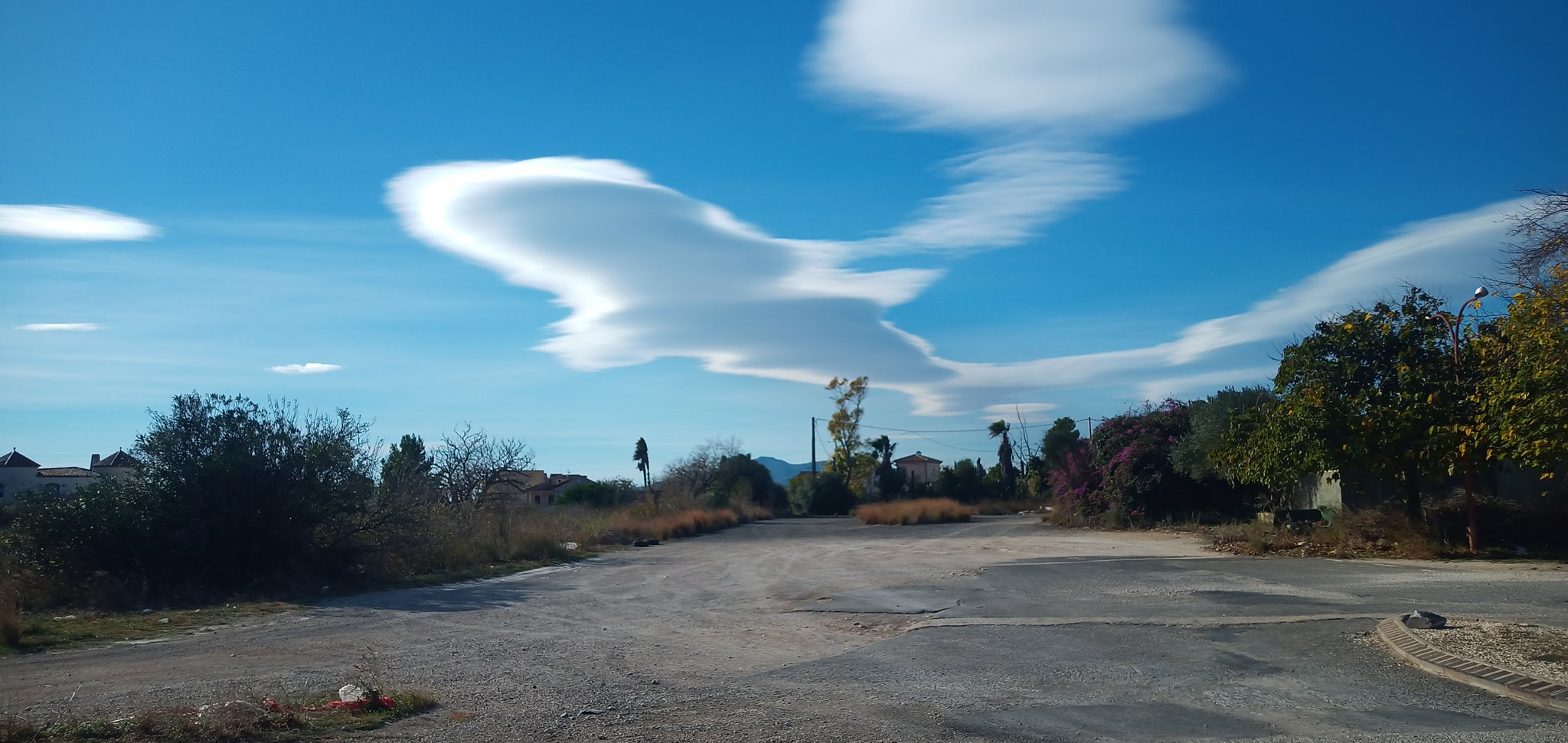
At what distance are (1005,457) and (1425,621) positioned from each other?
60.6 metres

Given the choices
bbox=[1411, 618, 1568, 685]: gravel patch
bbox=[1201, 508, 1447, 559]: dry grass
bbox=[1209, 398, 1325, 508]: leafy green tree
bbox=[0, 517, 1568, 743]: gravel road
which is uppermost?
bbox=[1209, 398, 1325, 508]: leafy green tree

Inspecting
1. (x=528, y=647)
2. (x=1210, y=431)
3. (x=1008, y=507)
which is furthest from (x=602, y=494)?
(x=528, y=647)

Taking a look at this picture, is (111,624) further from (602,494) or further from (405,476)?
(602,494)

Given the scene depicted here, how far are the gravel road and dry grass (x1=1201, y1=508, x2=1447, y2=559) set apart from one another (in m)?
1.25

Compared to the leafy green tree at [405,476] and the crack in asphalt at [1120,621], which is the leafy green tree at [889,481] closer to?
the leafy green tree at [405,476]

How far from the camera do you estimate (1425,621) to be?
1020 cm

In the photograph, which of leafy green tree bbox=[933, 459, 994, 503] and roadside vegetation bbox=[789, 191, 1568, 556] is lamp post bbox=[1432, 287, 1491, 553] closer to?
roadside vegetation bbox=[789, 191, 1568, 556]

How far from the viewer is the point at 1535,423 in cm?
1059

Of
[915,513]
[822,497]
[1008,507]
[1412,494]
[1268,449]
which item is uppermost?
[1268,449]

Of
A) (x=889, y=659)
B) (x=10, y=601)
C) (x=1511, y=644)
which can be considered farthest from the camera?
(x=10, y=601)

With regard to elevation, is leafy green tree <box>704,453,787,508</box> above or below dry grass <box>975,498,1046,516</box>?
above

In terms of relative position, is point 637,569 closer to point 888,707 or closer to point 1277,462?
point 1277,462

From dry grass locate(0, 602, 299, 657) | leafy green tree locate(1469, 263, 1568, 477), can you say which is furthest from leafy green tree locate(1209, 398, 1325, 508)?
dry grass locate(0, 602, 299, 657)

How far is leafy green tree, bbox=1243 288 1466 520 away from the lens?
60.8 ft
